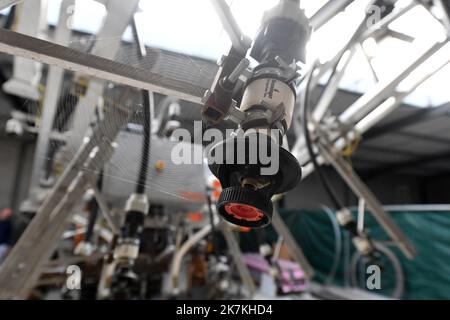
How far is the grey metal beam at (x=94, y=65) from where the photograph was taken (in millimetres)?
421

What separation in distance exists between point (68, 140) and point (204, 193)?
0.60 metres

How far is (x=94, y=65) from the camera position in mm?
453

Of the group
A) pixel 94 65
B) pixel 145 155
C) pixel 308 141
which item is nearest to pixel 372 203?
pixel 308 141

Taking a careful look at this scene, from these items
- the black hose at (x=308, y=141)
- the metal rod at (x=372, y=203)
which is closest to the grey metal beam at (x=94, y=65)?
the black hose at (x=308, y=141)

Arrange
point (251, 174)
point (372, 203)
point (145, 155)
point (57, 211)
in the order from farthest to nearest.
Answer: point (372, 203) < point (57, 211) < point (145, 155) < point (251, 174)

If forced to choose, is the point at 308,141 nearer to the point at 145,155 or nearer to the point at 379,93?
the point at 379,93

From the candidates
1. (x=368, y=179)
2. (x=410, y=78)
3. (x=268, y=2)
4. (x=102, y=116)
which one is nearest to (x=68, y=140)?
(x=102, y=116)

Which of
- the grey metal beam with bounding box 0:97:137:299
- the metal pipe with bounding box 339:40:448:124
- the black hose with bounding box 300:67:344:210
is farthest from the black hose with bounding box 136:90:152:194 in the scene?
the metal pipe with bounding box 339:40:448:124

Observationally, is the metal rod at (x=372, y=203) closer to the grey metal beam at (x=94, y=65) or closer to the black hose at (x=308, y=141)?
the black hose at (x=308, y=141)

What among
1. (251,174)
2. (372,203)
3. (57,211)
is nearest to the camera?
(251,174)

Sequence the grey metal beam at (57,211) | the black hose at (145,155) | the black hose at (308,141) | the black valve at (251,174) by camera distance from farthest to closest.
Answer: the black hose at (308,141), the grey metal beam at (57,211), the black hose at (145,155), the black valve at (251,174)

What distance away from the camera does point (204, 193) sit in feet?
4.26

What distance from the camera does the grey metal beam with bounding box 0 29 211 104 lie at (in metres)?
0.42
